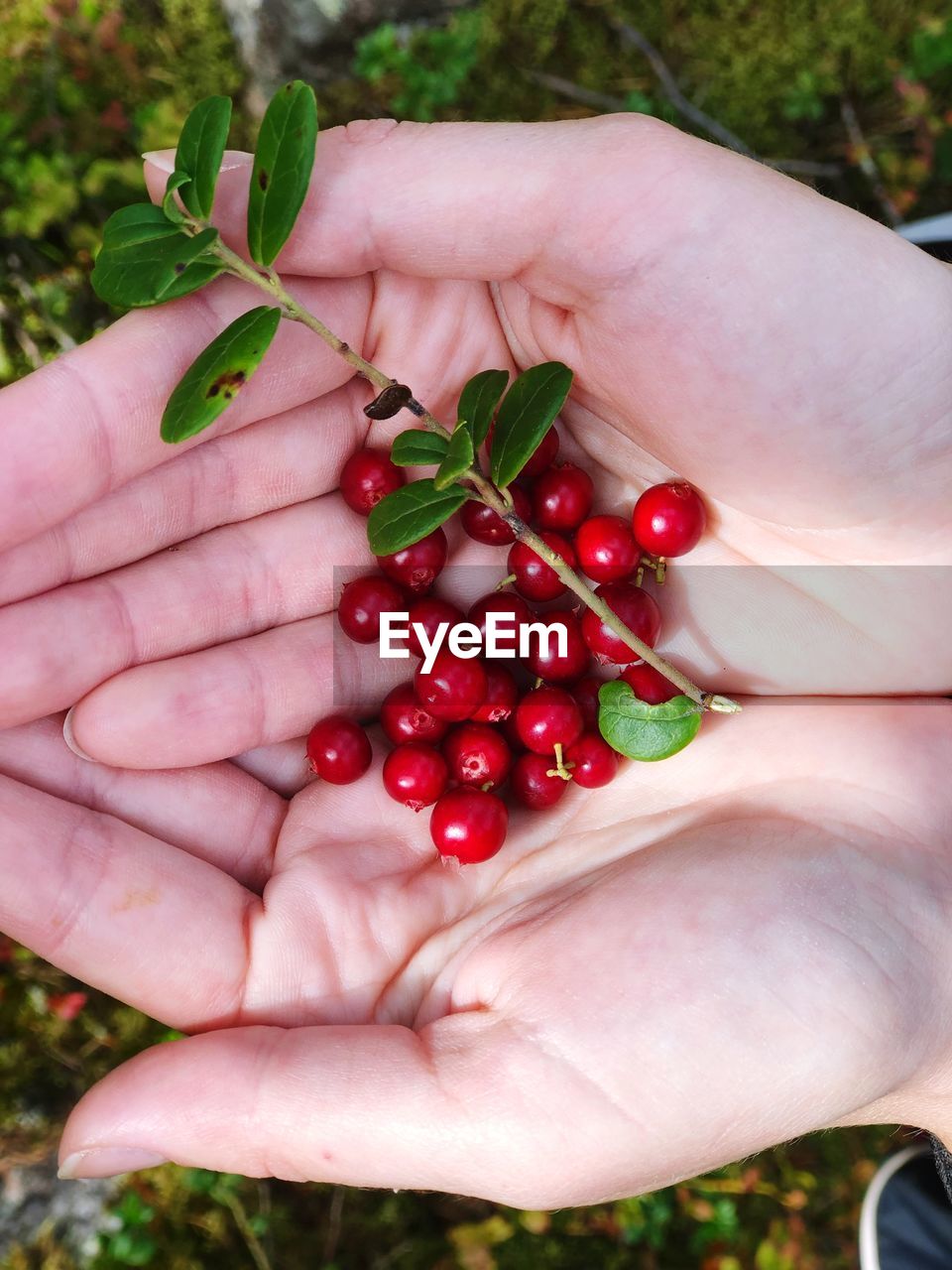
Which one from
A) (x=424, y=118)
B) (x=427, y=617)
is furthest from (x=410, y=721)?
(x=424, y=118)

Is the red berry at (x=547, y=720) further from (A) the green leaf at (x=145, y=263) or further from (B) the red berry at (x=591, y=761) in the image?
(A) the green leaf at (x=145, y=263)

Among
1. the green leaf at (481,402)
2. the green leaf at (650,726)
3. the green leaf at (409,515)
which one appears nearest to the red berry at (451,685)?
the green leaf at (650,726)

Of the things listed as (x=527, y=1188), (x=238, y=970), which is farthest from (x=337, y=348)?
(x=527, y=1188)

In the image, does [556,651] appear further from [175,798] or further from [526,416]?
[175,798]

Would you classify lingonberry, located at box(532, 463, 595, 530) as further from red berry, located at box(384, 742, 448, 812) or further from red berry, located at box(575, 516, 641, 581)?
red berry, located at box(384, 742, 448, 812)

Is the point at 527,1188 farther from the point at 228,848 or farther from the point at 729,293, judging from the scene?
the point at 729,293
